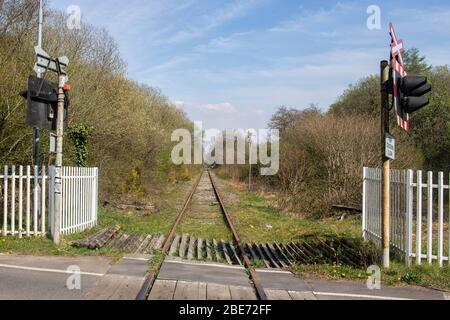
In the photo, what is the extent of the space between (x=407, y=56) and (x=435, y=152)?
673 inches

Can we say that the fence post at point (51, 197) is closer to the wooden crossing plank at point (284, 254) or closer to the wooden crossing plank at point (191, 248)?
the wooden crossing plank at point (191, 248)

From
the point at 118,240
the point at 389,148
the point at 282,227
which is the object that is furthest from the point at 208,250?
the point at 282,227

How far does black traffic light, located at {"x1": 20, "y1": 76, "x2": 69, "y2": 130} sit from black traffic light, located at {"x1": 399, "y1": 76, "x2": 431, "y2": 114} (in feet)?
23.1

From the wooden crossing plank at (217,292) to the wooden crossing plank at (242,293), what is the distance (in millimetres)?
70

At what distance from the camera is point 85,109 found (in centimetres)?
1906

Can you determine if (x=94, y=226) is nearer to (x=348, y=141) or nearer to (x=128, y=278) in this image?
(x=128, y=278)

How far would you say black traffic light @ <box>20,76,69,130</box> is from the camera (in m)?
10.1

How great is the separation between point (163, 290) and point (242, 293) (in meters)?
1.09

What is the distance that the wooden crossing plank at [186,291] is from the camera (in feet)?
21.0

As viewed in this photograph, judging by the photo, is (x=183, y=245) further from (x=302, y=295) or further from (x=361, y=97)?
(x=361, y=97)

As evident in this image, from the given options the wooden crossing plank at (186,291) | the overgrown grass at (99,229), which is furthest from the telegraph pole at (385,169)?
the overgrown grass at (99,229)

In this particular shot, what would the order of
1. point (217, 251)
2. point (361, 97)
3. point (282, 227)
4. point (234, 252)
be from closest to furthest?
1. point (234, 252)
2. point (217, 251)
3. point (282, 227)
4. point (361, 97)

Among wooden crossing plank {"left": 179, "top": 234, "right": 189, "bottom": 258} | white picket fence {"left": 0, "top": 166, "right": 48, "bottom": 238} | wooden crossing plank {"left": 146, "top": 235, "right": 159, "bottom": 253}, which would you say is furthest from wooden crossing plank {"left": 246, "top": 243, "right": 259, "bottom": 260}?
white picket fence {"left": 0, "top": 166, "right": 48, "bottom": 238}
